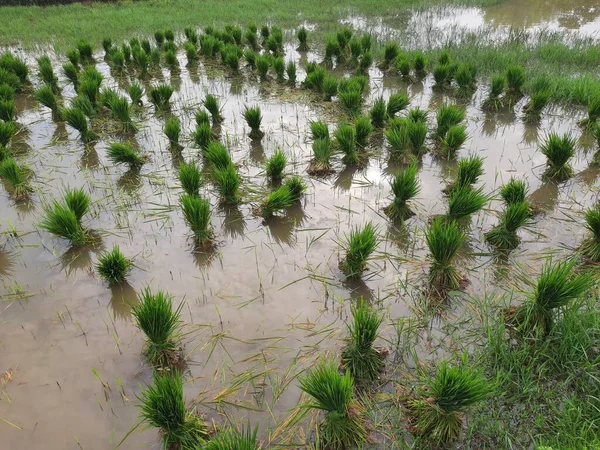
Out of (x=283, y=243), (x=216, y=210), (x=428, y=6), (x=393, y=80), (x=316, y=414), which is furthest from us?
(x=428, y=6)

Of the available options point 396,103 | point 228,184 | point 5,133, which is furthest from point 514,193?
point 5,133

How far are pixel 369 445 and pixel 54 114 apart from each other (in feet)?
19.6

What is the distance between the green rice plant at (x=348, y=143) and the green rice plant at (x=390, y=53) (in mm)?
3373

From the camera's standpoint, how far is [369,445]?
2061 mm

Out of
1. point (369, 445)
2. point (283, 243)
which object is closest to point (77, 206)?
point (283, 243)

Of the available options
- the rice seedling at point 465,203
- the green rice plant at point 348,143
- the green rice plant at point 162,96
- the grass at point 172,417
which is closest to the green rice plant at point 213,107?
the green rice plant at point 162,96

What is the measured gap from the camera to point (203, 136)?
15.7ft

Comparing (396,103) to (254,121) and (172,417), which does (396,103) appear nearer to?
(254,121)

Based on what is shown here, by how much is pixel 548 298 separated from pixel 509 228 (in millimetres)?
1007

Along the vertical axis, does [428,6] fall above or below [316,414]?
above

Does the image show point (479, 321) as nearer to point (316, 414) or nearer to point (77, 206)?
point (316, 414)

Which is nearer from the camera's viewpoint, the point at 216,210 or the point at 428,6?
the point at 216,210

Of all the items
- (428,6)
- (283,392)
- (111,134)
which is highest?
(428,6)

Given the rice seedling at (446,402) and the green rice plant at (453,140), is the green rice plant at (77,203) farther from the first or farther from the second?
the green rice plant at (453,140)
